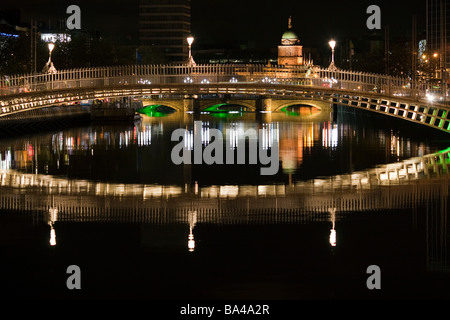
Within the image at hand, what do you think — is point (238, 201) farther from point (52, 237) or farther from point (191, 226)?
point (52, 237)

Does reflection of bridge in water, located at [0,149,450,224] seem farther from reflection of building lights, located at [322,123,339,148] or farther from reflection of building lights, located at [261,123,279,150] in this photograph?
reflection of building lights, located at [261,123,279,150]

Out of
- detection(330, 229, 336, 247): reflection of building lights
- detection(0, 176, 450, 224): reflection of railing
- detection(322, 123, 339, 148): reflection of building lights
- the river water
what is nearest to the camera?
the river water

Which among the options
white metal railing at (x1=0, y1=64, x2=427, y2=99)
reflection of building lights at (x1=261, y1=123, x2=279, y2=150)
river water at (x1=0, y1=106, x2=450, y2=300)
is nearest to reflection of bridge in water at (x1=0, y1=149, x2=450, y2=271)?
river water at (x1=0, y1=106, x2=450, y2=300)

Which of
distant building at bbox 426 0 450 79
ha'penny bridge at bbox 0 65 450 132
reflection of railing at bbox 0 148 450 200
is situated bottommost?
reflection of railing at bbox 0 148 450 200

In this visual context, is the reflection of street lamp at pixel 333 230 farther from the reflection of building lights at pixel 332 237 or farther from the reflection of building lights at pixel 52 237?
the reflection of building lights at pixel 52 237

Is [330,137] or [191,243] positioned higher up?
[330,137]

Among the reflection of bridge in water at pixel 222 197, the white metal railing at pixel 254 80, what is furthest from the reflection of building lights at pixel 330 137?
the reflection of bridge in water at pixel 222 197

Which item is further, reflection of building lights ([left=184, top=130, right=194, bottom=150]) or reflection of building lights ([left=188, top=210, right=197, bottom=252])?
reflection of building lights ([left=184, top=130, right=194, bottom=150])

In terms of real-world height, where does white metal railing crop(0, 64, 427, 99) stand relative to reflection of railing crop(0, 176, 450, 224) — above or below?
above

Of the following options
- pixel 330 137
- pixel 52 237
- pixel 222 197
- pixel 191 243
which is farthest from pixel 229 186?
pixel 330 137

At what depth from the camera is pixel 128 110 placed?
92125 millimetres
